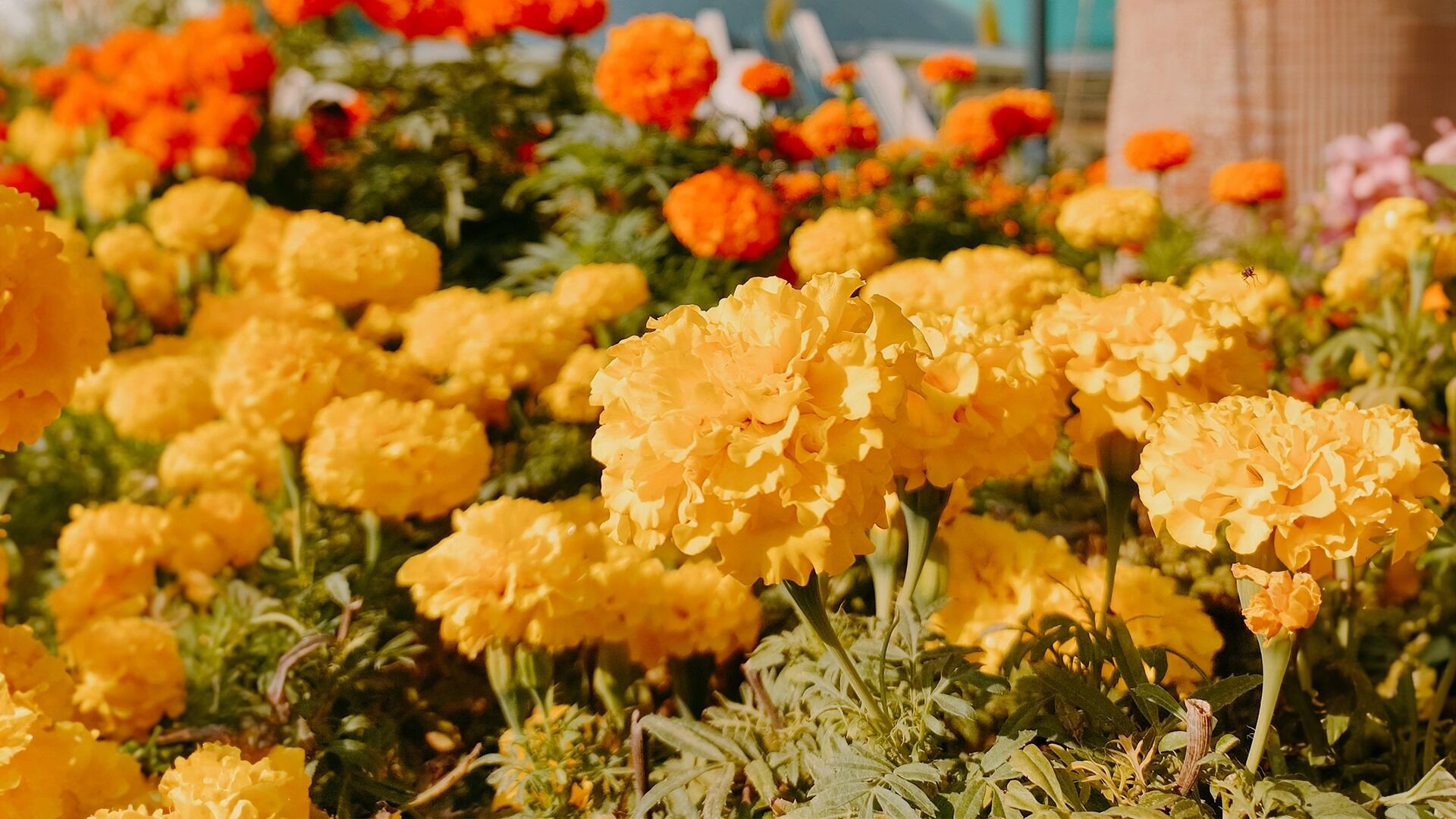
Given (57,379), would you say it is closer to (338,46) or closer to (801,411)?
(801,411)

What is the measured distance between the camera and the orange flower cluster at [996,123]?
120 inches

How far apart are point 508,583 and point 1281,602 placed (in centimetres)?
72

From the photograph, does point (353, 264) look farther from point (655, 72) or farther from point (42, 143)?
point (42, 143)

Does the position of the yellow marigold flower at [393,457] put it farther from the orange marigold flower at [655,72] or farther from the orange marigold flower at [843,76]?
the orange marigold flower at [843,76]

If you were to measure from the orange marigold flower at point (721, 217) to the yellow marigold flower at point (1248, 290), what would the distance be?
817 mm

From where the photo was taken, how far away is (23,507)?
2.09 metres

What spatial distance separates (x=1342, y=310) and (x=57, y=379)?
224cm

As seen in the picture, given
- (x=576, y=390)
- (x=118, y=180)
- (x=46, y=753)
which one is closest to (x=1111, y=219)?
(x=576, y=390)

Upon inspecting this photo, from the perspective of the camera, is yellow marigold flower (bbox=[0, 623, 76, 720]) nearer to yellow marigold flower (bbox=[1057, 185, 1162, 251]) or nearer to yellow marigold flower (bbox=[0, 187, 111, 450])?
yellow marigold flower (bbox=[0, 187, 111, 450])

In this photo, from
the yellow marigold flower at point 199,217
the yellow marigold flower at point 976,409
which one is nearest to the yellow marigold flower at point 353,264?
the yellow marigold flower at point 199,217

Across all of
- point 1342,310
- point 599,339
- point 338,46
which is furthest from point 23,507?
point 1342,310

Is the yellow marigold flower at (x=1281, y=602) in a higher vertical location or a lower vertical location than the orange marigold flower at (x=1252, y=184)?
higher

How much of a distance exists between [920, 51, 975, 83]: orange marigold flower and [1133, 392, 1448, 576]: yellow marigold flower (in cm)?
257

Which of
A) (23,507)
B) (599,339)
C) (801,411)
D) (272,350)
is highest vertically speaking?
(801,411)
